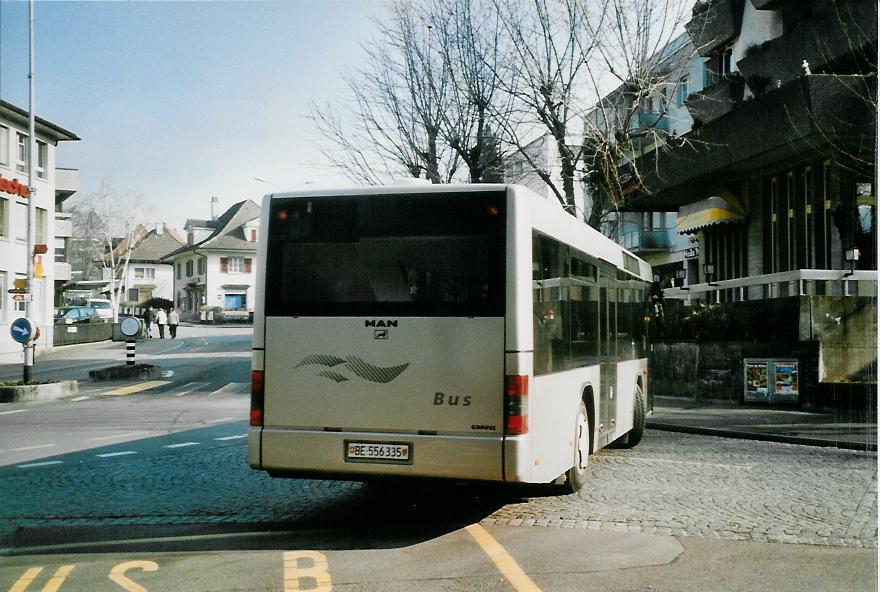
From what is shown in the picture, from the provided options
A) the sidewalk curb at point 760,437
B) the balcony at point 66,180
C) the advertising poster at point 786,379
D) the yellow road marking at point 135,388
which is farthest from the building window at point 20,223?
the sidewalk curb at point 760,437

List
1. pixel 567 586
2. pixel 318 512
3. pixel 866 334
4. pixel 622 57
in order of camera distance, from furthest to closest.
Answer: pixel 622 57 → pixel 866 334 → pixel 318 512 → pixel 567 586

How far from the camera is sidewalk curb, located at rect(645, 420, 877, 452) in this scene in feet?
44.2

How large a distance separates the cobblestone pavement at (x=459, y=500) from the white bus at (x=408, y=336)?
0.76m

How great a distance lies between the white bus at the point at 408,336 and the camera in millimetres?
7125

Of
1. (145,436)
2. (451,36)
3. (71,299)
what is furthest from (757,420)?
(71,299)

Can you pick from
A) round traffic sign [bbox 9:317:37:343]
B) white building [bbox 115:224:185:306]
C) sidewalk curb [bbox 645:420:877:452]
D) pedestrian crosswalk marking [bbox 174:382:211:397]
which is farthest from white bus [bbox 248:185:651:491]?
white building [bbox 115:224:185:306]

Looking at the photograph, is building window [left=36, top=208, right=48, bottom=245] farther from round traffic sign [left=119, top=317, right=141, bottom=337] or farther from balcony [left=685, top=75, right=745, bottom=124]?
balcony [left=685, top=75, right=745, bottom=124]

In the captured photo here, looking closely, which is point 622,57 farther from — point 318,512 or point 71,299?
point 71,299

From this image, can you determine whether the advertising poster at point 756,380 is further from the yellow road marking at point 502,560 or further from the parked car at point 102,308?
the parked car at point 102,308

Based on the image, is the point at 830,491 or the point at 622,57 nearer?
the point at 830,491

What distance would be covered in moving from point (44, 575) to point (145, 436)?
8.00 m

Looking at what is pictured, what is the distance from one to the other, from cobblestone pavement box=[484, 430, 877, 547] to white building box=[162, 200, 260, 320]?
A: 7469 cm

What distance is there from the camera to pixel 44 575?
606 cm

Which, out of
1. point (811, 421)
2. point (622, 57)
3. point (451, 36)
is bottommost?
point (811, 421)
